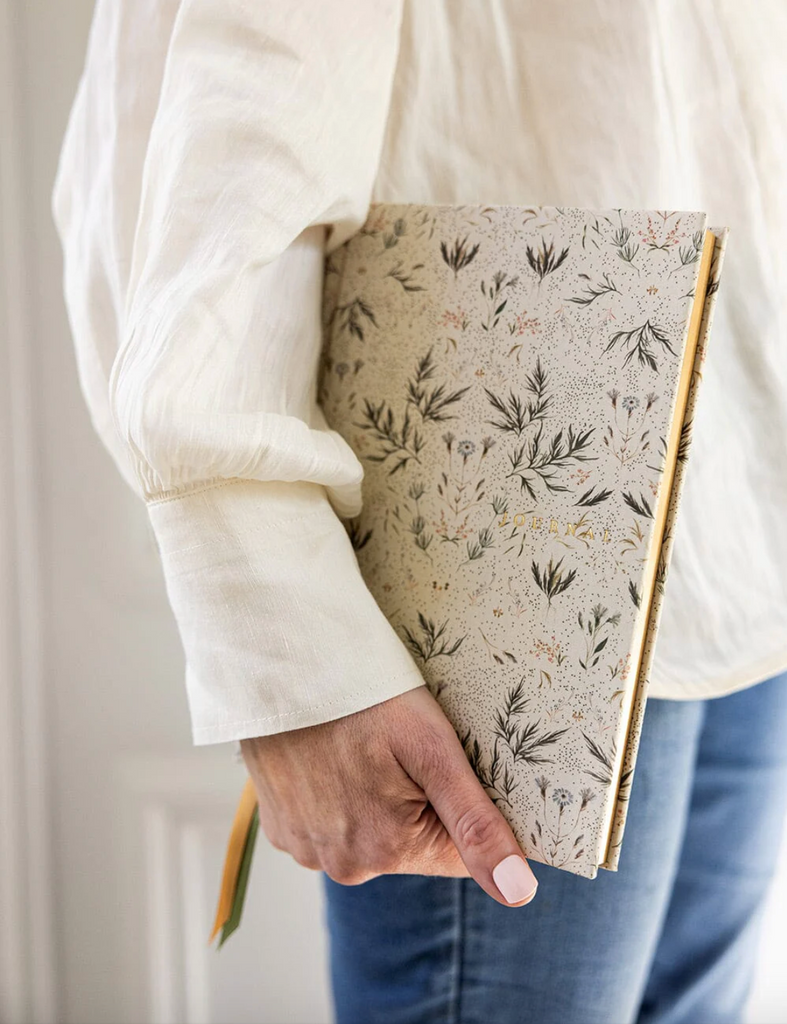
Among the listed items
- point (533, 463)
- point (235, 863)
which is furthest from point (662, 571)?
point (235, 863)

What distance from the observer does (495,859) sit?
368 mm

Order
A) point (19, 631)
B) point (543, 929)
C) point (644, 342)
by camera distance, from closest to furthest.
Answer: point (644, 342), point (543, 929), point (19, 631)

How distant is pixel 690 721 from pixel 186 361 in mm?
382

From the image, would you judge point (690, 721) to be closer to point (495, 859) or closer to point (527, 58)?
point (495, 859)

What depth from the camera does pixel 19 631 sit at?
0.93 m

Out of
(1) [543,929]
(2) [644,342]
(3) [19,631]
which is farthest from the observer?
(3) [19,631]

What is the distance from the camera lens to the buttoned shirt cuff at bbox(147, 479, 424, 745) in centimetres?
38

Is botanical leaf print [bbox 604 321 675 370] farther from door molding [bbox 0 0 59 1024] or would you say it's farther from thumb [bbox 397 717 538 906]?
door molding [bbox 0 0 59 1024]

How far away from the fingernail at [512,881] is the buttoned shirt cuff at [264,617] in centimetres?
9

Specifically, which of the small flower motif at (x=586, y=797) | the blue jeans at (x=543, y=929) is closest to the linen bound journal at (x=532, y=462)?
the small flower motif at (x=586, y=797)

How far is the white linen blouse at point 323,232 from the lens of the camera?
370mm

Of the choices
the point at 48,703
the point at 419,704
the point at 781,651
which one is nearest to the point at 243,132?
the point at 419,704

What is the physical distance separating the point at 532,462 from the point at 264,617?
0.50 ft

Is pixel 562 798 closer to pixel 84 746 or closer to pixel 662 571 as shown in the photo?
pixel 662 571
